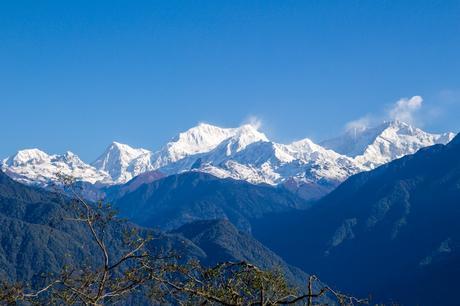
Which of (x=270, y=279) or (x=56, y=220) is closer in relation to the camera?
(x=270, y=279)

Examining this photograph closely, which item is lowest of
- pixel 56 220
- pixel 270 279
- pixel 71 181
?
pixel 270 279

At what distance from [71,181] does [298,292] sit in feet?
31.9

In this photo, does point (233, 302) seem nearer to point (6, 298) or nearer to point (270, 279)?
point (270, 279)

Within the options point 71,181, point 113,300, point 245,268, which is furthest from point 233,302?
point 71,181

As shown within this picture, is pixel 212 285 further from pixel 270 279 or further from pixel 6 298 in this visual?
pixel 6 298

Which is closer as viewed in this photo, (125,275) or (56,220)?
(125,275)

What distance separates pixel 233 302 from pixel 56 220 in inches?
310

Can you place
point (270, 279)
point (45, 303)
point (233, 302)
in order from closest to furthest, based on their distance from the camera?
point (233, 302), point (270, 279), point (45, 303)

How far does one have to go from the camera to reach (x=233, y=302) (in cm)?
2228

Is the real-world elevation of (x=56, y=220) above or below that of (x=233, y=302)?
above

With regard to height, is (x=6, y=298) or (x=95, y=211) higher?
(x=95, y=211)

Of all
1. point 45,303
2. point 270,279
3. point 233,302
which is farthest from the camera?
point 45,303

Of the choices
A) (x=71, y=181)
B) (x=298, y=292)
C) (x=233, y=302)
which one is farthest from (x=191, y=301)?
(x=71, y=181)

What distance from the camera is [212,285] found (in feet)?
78.6
